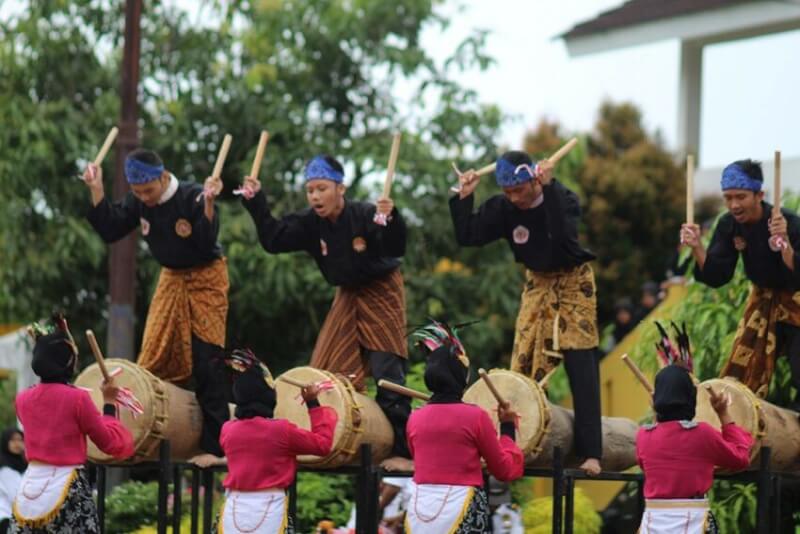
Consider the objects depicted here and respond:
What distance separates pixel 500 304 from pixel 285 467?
677 centimetres

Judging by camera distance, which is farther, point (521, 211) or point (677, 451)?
point (521, 211)

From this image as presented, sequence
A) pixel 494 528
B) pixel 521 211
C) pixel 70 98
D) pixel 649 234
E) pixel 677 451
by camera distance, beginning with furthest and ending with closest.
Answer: pixel 649 234, pixel 70 98, pixel 494 528, pixel 521 211, pixel 677 451

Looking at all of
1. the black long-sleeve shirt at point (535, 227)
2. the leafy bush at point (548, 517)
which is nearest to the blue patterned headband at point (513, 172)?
the black long-sleeve shirt at point (535, 227)

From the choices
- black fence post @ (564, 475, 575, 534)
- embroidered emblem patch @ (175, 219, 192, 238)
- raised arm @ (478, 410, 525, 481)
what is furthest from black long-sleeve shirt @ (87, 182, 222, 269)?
black fence post @ (564, 475, 575, 534)

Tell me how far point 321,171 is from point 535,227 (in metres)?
1.15

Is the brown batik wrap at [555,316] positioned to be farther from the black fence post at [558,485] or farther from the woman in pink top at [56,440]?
the woman in pink top at [56,440]

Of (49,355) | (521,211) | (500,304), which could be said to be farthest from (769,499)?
(500,304)

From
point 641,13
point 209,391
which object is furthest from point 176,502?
point 641,13

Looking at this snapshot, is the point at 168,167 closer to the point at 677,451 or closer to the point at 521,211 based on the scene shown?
the point at 521,211

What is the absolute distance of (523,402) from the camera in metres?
8.99

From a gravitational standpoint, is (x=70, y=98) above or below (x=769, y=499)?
above

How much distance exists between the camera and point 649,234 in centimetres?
1983

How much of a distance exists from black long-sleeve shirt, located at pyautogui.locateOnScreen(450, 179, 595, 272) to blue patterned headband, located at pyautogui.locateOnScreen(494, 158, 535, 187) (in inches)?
4.9

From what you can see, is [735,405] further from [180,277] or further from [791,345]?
[180,277]
